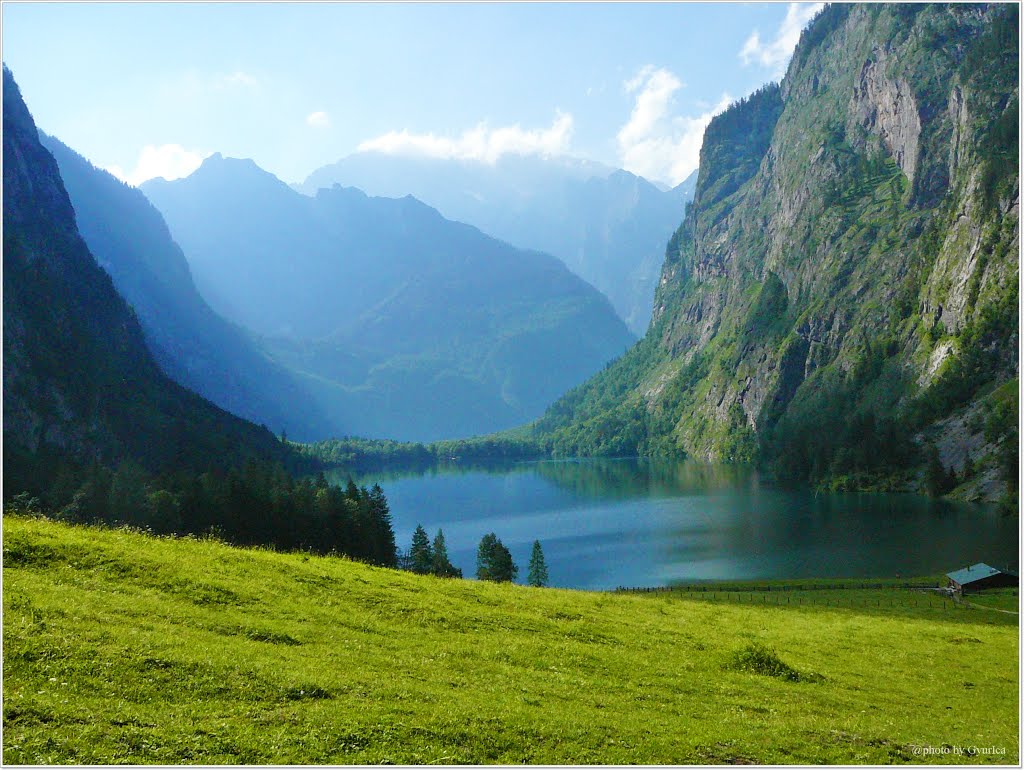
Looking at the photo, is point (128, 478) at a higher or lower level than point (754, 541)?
higher

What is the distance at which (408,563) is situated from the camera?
116 meters

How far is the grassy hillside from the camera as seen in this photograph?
61.4 ft

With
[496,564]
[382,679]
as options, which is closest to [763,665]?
[382,679]

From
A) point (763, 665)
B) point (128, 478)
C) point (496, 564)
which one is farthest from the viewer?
point (128, 478)

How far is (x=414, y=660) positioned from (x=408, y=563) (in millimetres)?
92595

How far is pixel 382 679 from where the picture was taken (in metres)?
A: 23.3

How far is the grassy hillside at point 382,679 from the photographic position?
736 inches

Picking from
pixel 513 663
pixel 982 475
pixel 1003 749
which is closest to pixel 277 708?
pixel 513 663

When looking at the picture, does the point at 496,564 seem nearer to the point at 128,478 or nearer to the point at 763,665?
the point at 128,478

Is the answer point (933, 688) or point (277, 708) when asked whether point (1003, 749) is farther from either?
point (277, 708)

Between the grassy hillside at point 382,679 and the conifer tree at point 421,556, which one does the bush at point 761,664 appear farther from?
the conifer tree at point 421,556

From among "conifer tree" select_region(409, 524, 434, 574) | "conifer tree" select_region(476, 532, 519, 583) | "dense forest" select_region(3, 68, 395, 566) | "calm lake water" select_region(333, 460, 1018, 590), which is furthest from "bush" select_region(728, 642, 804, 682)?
"calm lake water" select_region(333, 460, 1018, 590)

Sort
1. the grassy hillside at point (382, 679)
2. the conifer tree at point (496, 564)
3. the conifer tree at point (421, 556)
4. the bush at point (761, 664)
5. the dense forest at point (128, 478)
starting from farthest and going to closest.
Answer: the conifer tree at point (496, 564)
the conifer tree at point (421, 556)
the dense forest at point (128, 478)
the bush at point (761, 664)
the grassy hillside at point (382, 679)

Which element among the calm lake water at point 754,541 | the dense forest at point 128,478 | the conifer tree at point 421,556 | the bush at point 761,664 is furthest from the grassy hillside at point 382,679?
the calm lake water at point 754,541
